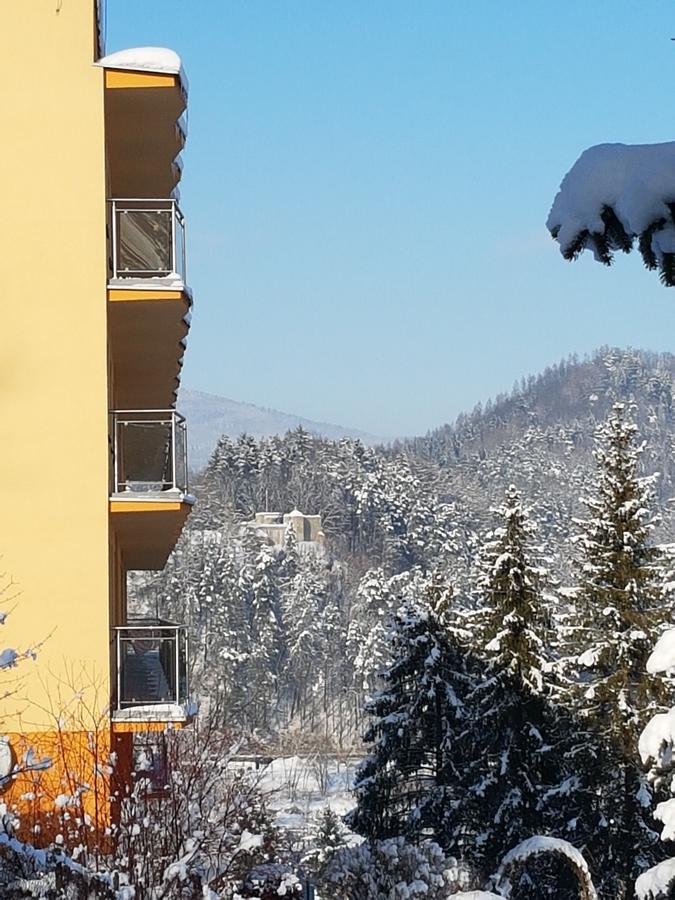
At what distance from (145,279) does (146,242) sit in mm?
609

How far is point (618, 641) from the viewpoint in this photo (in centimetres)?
2553

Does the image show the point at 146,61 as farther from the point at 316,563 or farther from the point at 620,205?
the point at 316,563

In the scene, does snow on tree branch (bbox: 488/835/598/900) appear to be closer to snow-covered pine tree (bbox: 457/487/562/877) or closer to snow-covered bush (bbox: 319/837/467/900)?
snow-covered bush (bbox: 319/837/467/900)

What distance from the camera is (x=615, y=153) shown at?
10.4 feet

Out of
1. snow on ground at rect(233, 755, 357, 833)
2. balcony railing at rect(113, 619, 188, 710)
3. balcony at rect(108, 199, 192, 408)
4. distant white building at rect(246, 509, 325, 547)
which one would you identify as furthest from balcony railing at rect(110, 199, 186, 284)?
distant white building at rect(246, 509, 325, 547)

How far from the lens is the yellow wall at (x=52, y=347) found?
1002cm

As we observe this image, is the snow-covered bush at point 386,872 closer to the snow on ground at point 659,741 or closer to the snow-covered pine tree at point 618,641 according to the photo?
the snow-covered pine tree at point 618,641

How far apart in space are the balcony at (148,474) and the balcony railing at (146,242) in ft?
4.04

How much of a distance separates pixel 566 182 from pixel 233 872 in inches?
372

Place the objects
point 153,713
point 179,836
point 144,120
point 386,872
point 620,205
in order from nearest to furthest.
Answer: point 620,205, point 179,836, point 153,713, point 144,120, point 386,872

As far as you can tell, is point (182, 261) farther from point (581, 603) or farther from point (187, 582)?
point (187, 582)

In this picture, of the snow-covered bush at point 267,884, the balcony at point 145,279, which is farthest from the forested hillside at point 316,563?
the balcony at point 145,279

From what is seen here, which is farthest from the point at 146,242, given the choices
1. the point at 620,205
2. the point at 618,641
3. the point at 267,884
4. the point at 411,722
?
the point at 411,722

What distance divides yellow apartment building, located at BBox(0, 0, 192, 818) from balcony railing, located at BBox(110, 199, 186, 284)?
19 millimetres
